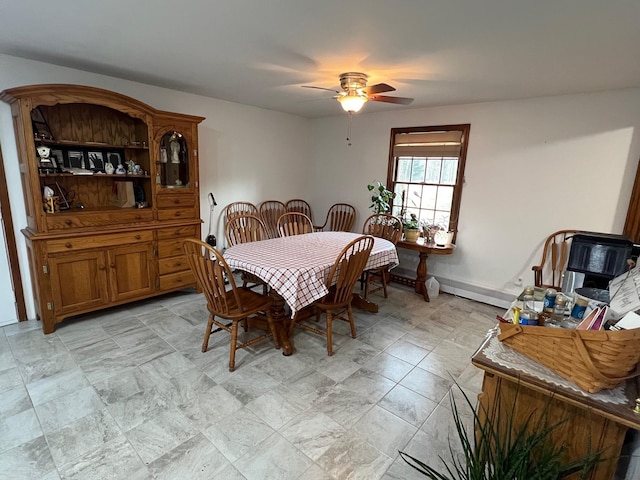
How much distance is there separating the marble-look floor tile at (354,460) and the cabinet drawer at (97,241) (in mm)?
2665

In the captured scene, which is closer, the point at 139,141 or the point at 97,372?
the point at 97,372

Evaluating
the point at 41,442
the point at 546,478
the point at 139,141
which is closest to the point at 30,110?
the point at 139,141

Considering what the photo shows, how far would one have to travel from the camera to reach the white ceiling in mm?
1708

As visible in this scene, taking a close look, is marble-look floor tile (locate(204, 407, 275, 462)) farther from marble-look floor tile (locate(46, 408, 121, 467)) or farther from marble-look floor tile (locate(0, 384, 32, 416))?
marble-look floor tile (locate(0, 384, 32, 416))

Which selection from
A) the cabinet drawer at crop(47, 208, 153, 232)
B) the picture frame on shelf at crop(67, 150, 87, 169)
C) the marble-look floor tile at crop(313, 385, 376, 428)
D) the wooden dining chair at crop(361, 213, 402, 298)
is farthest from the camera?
the wooden dining chair at crop(361, 213, 402, 298)

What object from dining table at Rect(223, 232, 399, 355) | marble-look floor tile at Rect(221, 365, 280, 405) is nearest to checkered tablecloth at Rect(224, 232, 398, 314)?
dining table at Rect(223, 232, 399, 355)

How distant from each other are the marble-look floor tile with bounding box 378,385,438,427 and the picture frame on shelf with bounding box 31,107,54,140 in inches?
138

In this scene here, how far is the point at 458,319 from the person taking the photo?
3.52 metres

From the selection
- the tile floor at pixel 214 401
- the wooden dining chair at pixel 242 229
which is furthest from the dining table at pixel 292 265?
the wooden dining chair at pixel 242 229

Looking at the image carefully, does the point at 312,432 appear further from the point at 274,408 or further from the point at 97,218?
the point at 97,218

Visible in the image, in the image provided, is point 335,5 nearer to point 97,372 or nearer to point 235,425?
point 235,425

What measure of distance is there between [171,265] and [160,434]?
203 centimetres

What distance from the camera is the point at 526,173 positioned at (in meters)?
3.56

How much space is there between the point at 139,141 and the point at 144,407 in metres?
2.64
